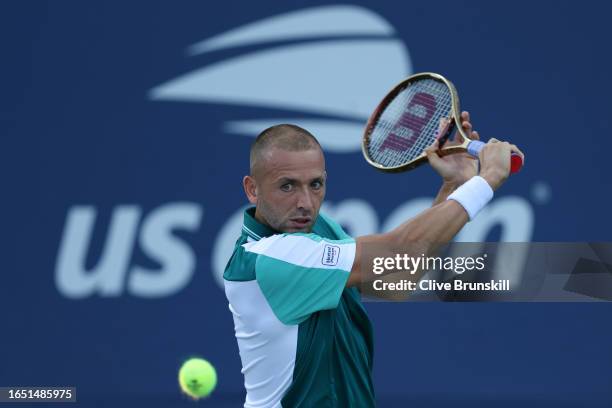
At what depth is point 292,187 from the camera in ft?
10.8

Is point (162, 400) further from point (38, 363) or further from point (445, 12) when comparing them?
point (445, 12)

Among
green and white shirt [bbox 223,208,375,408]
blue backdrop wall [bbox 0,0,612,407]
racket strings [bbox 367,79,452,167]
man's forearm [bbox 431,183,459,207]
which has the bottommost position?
green and white shirt [bbox 223,208,375,408]

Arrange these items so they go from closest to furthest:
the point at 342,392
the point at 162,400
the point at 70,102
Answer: the point at 342,392 → the point at 162,400 → the point at 70,102

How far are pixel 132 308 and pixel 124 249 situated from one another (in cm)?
43

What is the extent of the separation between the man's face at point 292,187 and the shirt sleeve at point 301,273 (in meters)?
0.06

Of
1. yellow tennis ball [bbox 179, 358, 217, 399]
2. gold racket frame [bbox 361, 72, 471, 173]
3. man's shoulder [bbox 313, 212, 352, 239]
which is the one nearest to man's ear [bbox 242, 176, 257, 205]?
man's shoulder [bbox 313, 212, 352, 239]

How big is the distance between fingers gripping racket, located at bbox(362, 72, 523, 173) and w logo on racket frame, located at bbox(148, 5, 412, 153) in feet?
10.8

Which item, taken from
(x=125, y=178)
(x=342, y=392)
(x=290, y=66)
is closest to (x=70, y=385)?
(x=125, y=178)

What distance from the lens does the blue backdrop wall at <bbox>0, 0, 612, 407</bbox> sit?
7.43 m

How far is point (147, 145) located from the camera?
303 inches

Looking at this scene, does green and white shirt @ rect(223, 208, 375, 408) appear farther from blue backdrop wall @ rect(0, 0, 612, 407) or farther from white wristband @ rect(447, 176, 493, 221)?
blue backdrop wall @ rect(0, 0, 612, 407)

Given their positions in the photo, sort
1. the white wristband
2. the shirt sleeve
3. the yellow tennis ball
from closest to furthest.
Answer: the white wristband
the shirt sleeve
the yellow tennis ball

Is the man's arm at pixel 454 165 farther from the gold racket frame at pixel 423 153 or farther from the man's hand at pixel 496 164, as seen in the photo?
the man's hand at pixel 496 164

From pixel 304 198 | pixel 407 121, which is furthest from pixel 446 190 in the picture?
pixel 304 198
